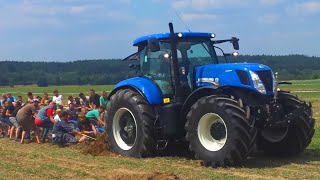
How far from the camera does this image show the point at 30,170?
30.0 ft

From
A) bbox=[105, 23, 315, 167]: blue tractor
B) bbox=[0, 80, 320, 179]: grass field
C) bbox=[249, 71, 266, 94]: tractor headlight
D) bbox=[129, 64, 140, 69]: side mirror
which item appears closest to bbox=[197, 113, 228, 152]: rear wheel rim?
bbox=[105, 23, 315, 167]: blue tractor

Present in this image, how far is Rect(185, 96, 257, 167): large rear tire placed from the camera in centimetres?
869

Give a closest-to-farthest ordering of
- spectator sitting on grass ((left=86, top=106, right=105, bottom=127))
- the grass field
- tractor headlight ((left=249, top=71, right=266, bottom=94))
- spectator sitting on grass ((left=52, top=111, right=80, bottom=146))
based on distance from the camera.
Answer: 1. the grass field
2. tractor headlight ((left=249, top=71, right=266, bottom=94))
3. spectator sitting on grass ((left=52, top=111, right=80, bottom=146))
4. spectator sitting on grass ((left=86, top=106, right=105, bottom=127))

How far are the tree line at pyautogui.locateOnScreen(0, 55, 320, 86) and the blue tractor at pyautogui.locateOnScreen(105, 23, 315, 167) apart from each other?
246 ft

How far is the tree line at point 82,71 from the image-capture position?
3986 inches

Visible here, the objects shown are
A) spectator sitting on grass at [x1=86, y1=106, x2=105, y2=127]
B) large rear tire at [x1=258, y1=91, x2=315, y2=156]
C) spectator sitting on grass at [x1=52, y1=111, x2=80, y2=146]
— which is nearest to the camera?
large rear tire at [x1=258, y1=91, x2=315, y2=156]

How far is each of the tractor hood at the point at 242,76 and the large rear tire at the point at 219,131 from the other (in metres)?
0.46

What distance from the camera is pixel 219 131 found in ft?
30.3

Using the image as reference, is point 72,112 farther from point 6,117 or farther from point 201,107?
point 201,107

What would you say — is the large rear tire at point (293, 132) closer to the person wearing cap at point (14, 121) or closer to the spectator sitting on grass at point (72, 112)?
the spectator sitting on grass at point (72, 112)

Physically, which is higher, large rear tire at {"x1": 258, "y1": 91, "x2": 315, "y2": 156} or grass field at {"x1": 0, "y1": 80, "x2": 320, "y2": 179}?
large rear tire at {"x1": 258, "y1": 91, "x2": 315, "y2": 156}

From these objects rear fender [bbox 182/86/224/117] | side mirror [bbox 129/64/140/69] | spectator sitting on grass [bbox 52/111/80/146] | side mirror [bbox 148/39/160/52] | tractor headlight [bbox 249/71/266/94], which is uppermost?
side mirror [bbox 148/39/160/52]

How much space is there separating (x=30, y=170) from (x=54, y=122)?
17.6ft

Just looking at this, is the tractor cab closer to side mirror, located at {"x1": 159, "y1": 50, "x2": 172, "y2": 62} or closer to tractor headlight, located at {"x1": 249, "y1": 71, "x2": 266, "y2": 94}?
side mirror, located at {"x1": 159, "y1": 50, "x2": 172, "y2": 62}
